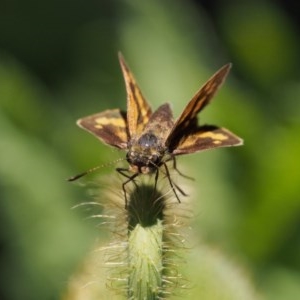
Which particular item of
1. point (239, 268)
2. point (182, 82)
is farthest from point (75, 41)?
point (239, 268)

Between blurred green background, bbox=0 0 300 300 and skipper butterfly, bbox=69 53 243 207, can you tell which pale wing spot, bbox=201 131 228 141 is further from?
blurred green background, bbox=0 0 300 300

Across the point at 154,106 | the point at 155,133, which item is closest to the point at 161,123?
the point at 155,133

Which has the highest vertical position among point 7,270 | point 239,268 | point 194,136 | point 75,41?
point 75,41

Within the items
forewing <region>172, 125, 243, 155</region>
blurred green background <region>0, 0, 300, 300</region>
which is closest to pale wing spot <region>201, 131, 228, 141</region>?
forewing <region>172, 125, 243, 155</region>

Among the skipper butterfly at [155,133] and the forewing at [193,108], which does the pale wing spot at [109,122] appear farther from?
the forewing at [193,108]

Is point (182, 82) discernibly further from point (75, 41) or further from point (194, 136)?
point (194, 136)

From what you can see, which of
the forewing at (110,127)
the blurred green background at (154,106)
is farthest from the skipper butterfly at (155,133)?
the blurred green background at (154,106)
